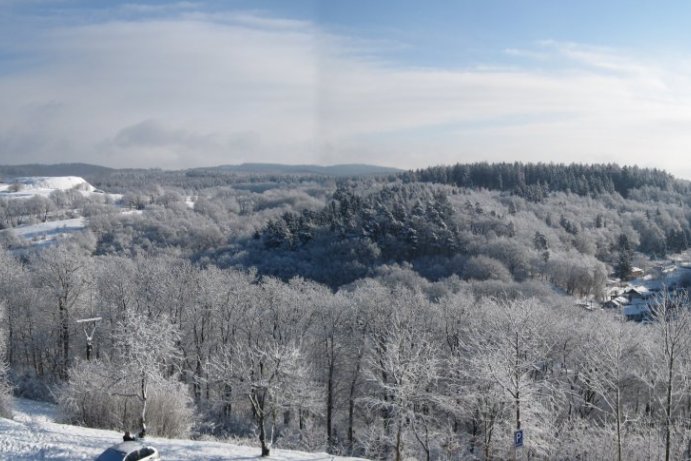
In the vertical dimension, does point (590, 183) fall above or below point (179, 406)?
above

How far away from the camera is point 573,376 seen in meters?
32.8

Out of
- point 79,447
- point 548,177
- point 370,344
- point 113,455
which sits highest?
point 548,177

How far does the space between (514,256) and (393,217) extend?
18624mm

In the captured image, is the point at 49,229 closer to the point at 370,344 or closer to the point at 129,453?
the point at 370,344

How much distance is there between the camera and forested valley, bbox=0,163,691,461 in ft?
73.2

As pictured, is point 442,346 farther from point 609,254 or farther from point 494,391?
point 609,254

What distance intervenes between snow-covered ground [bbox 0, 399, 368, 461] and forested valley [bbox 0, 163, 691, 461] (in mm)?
1139

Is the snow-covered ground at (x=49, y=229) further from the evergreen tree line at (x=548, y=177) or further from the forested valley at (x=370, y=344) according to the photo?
the evergreen tree line at (x=548, y=177)

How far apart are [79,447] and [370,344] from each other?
18.5 meters

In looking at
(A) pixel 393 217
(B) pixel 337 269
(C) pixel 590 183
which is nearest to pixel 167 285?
(B) pixel 337 269

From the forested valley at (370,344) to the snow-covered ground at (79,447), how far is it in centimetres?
114

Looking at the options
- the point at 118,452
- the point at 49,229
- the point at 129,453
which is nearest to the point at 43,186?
the point at 49,229

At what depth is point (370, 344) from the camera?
3356cm

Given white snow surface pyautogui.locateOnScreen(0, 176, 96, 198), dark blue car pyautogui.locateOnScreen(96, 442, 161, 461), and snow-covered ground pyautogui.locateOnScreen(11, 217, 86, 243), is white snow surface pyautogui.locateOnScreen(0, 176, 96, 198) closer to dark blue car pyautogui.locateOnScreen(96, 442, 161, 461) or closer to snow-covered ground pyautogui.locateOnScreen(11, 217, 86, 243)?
snow-covered ground pyautogui.locateOnScreen(11, 217, 86, 243)
